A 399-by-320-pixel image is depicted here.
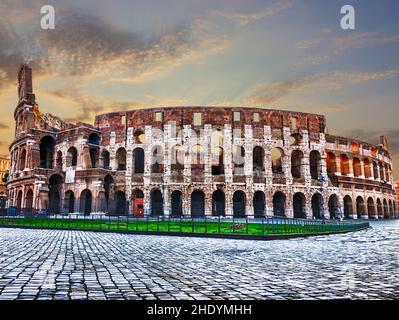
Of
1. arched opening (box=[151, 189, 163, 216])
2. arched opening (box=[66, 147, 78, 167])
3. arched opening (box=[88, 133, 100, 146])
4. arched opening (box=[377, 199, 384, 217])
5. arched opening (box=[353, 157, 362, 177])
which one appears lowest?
arched opening (box=[377, 199, 384, 217])

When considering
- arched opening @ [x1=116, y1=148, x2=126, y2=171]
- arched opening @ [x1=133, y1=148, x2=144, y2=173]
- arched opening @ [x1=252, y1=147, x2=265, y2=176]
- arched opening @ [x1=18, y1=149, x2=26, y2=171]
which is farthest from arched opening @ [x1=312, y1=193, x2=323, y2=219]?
arched opening @ [x1=18, y1=149, x2=26, y2=171]

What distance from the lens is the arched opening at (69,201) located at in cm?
3566

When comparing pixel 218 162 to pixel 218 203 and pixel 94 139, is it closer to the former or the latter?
pixel 218 203

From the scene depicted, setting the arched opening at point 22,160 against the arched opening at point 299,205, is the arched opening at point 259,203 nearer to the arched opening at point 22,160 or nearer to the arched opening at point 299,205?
the arched opening at point 299,205

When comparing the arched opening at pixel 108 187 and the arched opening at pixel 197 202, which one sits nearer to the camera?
the arched opening at pixel 197 202

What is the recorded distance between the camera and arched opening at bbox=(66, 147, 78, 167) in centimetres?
3678

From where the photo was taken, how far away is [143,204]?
34.7 meters

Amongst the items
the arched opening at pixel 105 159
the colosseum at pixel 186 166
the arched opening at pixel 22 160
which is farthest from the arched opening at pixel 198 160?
the arched opening at pixel 22 160

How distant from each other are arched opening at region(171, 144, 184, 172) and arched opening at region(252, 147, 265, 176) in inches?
320

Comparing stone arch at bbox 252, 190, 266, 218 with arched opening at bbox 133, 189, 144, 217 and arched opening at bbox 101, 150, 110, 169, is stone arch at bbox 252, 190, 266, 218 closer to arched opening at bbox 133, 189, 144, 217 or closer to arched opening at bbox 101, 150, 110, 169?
arched opening at bbox 133, 189, 144, 217

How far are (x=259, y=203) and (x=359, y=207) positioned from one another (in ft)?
47.0

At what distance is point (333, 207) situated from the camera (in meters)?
39.4

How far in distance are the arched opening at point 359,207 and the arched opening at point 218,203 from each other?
18.0 meters

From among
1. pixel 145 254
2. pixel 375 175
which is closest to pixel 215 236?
pixel 145 254
